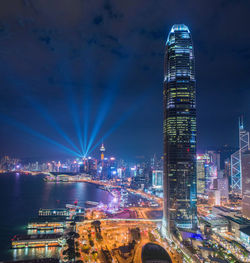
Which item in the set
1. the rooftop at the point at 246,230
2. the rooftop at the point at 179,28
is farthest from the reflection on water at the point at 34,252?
the rooftop at the point at 179,28

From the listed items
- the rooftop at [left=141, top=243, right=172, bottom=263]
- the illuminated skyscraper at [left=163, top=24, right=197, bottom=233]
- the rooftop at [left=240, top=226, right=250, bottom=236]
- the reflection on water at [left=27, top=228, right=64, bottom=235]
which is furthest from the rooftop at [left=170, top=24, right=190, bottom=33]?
the reflection on water at [left=27, top=228, right=64, bottom=235]

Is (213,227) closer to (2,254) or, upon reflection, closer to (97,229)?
(97,229)

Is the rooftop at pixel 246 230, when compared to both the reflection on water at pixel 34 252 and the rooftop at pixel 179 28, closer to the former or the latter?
the reflection on water at pixel 34 252

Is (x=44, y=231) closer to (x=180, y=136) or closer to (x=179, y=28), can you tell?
(x=180, y=136)

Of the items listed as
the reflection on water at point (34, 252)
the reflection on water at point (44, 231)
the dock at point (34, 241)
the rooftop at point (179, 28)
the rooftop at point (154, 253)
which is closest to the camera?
the rooftop at point (154, 253)

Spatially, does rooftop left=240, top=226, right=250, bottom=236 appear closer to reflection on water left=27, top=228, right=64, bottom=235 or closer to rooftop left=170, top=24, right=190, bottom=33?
reflection on water left=27, top=228, right=64, bottom=235
